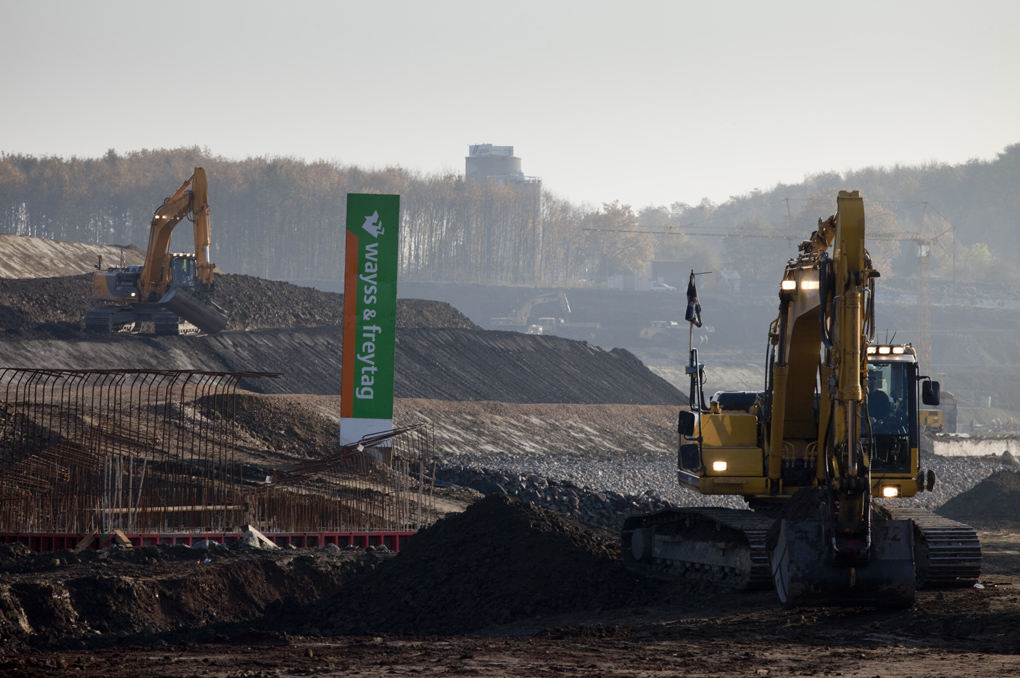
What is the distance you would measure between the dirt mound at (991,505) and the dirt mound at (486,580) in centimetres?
1371

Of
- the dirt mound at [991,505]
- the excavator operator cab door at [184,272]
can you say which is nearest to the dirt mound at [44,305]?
the excavator operator cab door at [184,272]

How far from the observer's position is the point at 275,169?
309 ft

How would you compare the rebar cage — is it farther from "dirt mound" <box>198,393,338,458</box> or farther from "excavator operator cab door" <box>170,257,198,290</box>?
"excavator operator cab door" <box>170,257,198,290</box>

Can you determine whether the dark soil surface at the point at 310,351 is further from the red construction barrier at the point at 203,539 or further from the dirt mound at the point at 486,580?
the dirt mound at the point at 486,580

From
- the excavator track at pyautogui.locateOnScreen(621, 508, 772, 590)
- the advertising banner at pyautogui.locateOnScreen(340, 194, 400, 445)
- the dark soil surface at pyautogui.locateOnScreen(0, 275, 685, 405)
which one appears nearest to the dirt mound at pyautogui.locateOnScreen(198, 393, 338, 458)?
the advertising banner at pyautogui.locateOnScreen(340, 194, 400, 445)

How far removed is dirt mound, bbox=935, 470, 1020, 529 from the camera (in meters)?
23.9

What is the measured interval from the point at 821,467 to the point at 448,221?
315 feet

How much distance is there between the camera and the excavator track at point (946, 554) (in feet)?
36.6

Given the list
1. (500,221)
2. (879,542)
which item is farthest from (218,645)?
(500,221)

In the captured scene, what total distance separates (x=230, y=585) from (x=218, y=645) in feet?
7.68

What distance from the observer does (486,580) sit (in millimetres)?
12477

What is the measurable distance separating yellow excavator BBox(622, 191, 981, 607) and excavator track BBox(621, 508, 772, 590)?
2 centimetres

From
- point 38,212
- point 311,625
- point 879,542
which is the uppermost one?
point 38,212

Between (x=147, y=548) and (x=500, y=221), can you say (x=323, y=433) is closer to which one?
(x=147, y=548)
